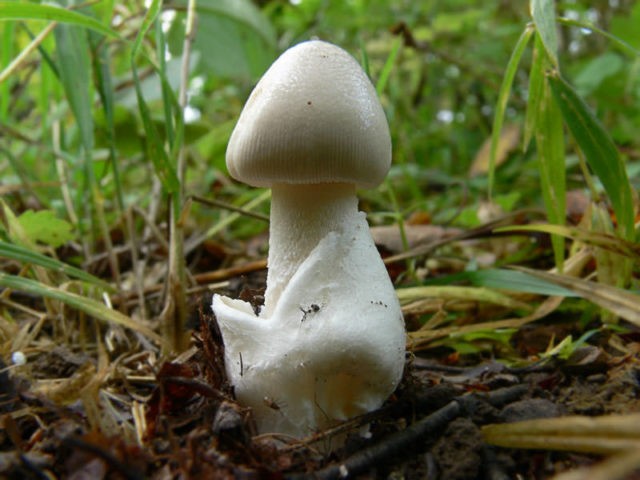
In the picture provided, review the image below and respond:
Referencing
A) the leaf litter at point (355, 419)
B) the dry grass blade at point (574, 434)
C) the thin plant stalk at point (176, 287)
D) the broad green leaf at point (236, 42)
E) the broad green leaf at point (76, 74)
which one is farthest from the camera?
the broad green leaf at point (236, 42)

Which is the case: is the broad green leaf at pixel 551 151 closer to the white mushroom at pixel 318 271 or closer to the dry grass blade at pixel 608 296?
the dry grass blade at pixel 608 296

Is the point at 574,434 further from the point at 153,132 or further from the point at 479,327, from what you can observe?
the point at 153,132

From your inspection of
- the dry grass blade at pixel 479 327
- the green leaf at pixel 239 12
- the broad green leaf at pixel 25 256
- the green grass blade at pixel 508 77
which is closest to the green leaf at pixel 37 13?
the broad green leaf at pixel 25 256

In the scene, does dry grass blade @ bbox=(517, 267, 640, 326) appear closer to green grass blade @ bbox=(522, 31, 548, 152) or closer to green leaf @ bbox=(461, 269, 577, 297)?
green leaf @ bbox=(461, 269, 577, 297)

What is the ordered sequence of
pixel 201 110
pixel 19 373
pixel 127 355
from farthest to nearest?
pixel 201 110 < pixel 127 355 < pixel 19 373

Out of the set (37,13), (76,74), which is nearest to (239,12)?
(76,74)

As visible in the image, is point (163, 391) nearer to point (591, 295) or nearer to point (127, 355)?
point (127, 355)

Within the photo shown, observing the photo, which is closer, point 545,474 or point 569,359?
point 545,474

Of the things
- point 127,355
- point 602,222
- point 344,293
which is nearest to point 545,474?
point 344,293
